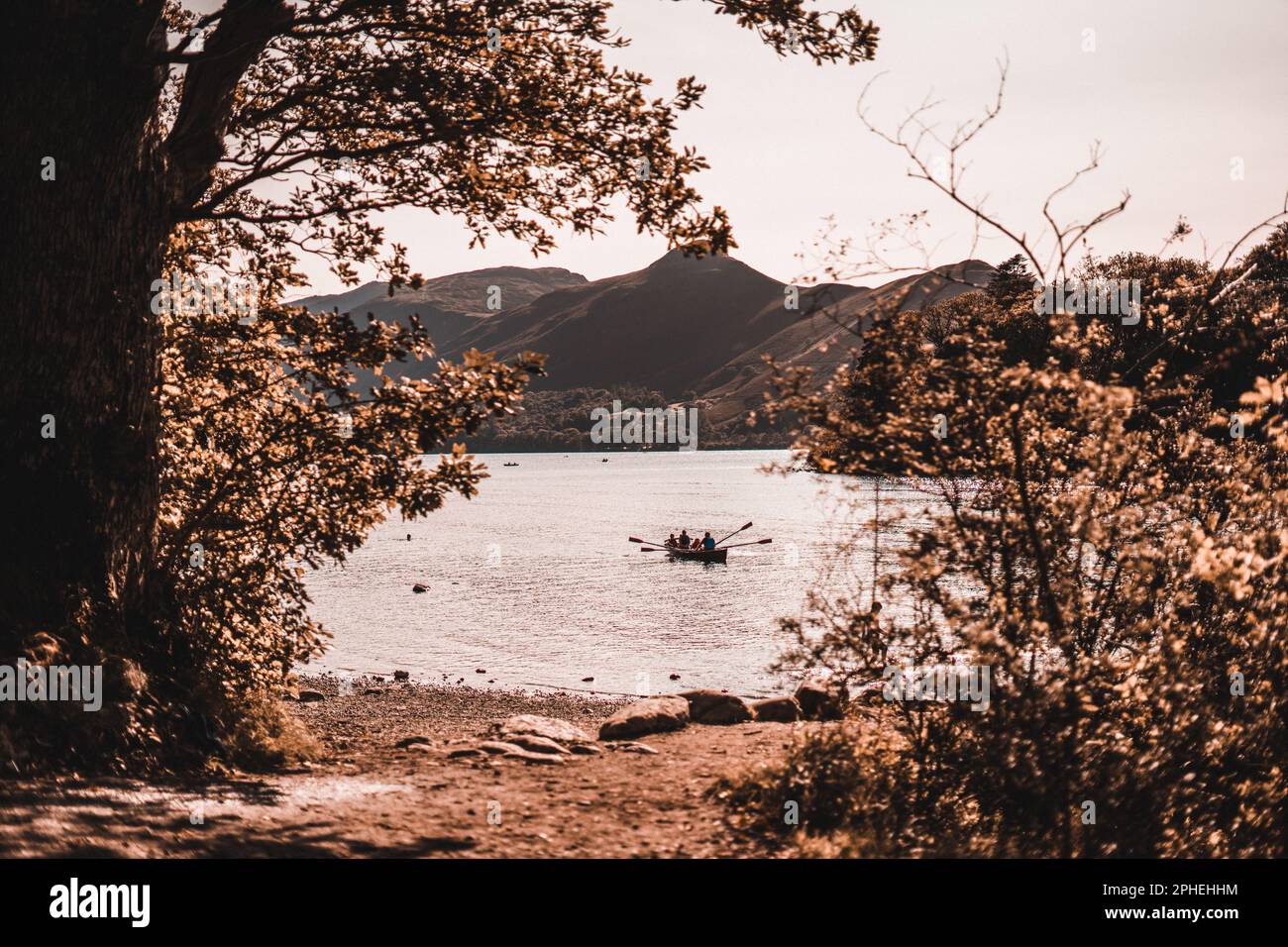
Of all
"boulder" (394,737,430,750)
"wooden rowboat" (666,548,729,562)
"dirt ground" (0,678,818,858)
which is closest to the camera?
"dirt ground" (0,678,818,858)

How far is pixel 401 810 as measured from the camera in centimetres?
820

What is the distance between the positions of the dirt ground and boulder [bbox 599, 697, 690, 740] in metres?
2.85

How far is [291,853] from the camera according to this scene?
637cm

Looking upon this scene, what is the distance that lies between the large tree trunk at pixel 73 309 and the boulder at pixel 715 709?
11933 mm

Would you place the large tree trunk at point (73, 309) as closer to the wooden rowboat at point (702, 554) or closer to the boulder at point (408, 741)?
the boulder at point (408, 741)

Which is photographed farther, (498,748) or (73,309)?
(498,748)

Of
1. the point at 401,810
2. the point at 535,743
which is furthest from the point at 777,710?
the point at 401,810

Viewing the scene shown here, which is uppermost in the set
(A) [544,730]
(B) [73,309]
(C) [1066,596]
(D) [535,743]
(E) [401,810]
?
(B) [73,309]

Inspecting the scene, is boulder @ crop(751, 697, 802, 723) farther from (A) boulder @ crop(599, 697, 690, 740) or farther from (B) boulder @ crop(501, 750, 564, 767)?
(B) boulder @ crop(501, 750, 564, 767)

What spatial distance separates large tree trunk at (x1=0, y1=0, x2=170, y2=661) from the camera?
27.7 ft

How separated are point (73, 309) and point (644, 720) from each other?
1140cm

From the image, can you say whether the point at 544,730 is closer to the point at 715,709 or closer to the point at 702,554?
the point at 715,709

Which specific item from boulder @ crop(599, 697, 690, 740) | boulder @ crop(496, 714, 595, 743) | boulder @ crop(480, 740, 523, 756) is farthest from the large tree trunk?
boulder @ crop(599, 697, 690, 740)

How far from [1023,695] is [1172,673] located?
1504mm
